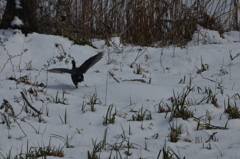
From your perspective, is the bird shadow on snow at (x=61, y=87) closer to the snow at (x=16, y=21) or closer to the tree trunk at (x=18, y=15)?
the tree trunk at (x=18, y=15)

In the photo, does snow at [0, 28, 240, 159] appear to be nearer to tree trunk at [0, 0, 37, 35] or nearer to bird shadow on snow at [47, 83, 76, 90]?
bird shadow on snow at [47, 83, 76, 90]

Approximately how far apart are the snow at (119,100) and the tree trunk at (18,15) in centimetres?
12

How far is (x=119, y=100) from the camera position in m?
3.23

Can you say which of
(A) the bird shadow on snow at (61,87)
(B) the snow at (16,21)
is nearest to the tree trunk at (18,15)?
(B) the snow at (16,21)

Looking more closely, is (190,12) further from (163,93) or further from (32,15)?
(163,93)

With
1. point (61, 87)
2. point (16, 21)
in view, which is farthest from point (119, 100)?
point (16, 21)

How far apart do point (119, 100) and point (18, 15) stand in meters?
2.55

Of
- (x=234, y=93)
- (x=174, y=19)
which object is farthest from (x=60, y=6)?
(x=234, y=93)

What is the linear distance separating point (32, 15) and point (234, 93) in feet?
10.8

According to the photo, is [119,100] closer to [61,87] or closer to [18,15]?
[61,87]

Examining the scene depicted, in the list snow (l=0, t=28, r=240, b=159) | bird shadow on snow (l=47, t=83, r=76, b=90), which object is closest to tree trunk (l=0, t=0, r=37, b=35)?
snow (l=0, t=28, r=240, b=159)

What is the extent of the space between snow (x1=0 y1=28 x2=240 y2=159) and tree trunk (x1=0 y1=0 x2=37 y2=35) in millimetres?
122

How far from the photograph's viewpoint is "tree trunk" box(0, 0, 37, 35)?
16.0ft

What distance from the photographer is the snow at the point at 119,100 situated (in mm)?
2104
